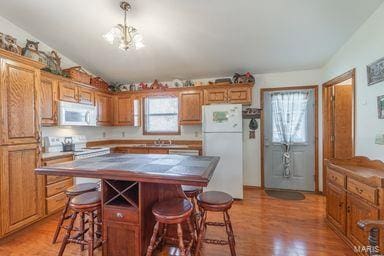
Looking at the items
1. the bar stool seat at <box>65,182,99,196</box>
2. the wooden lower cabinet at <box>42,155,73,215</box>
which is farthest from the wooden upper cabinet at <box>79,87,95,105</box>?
the bar stool seat at <box>65,182,99,196</box>

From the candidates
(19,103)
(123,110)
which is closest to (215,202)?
(19,103)

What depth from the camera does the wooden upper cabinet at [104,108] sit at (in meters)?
4.21

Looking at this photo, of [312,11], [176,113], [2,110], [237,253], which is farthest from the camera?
[176,113]

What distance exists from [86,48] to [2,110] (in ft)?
5.80

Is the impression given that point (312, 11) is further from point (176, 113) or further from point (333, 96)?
point (176, 113)

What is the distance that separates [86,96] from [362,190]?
4.32 meters

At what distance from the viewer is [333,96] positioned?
3.62 m

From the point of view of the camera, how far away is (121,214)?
1.79 m

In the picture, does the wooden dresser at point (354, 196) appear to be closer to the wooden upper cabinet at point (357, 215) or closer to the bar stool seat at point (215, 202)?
the wooden upper cabinet at point (357, 215)

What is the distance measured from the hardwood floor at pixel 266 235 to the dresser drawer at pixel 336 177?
614mm

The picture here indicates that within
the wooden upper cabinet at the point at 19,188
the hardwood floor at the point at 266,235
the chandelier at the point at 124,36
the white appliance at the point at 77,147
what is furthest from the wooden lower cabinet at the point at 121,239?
the chandelier at the point at 124,36

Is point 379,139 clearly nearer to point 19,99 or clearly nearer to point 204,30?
point 204,30

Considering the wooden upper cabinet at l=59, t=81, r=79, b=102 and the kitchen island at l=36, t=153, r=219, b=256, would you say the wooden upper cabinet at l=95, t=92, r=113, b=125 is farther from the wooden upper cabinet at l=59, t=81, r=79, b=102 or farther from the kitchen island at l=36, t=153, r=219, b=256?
the kitchen island at l=36, t=153, r=219, b=256

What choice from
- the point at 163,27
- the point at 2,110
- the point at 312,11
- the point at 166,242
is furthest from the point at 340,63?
the point at 2,110
